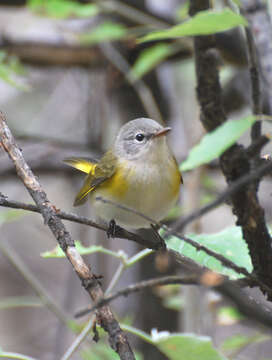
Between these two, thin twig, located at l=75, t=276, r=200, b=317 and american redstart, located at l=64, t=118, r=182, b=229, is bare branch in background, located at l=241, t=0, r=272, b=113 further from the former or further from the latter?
thin twig, located at l=75, t=276, r=200, b=317

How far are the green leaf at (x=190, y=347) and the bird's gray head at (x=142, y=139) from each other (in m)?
0.96

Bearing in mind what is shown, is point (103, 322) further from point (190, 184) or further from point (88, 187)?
point (190, 184)

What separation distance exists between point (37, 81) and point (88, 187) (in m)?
3.82

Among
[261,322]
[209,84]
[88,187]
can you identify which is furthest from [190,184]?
[261,322]

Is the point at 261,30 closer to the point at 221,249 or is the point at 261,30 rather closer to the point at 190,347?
the point at 221,249

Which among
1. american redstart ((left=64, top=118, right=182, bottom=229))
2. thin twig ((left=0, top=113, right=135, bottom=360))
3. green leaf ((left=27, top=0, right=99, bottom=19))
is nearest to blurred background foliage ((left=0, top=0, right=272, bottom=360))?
green leaf ((left=27, top=0, right=99, bottom=19))

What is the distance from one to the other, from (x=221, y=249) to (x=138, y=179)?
76 cm

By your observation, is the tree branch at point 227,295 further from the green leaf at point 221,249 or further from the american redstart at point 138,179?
the american redstart at point 138,179

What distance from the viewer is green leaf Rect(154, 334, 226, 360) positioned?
1.41 metres

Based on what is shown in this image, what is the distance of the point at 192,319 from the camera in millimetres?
2822

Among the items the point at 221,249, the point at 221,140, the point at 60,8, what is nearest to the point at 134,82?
the point at 60,8

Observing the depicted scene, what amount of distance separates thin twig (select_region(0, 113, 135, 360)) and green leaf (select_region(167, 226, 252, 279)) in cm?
37

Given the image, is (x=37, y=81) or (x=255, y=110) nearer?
(x=255, y=110)

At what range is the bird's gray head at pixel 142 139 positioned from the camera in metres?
2.27
